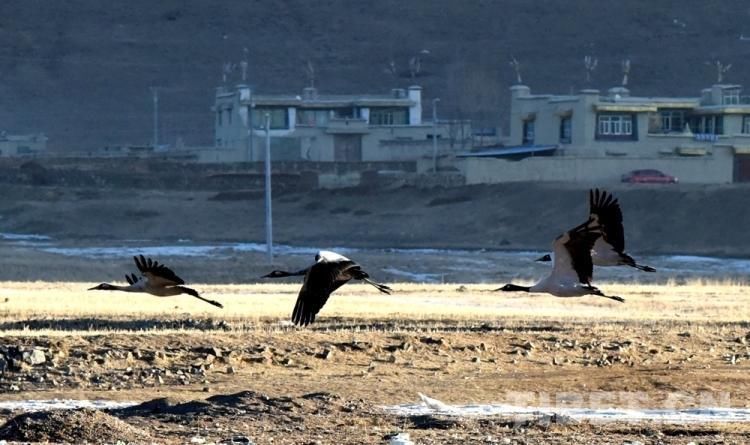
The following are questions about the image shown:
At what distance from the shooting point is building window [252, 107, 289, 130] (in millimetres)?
97644

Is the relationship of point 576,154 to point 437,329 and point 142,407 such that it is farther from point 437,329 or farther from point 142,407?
point 142,407

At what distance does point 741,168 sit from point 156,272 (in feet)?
221

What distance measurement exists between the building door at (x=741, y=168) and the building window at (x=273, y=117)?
91.1 ft

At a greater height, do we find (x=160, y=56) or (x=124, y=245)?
(x=160, y=56)

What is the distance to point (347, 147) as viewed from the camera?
97250 millimetres

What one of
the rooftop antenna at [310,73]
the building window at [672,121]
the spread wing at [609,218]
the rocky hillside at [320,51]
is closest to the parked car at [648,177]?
the building window at [672,121]

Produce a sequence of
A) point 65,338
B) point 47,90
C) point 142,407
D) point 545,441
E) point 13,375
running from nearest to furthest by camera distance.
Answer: point 545,441, point 142,407, point 13,375, point 65,338, point 47,90

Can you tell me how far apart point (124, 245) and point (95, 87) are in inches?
2885

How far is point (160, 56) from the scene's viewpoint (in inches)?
5684

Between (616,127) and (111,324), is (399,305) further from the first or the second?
(616,127)

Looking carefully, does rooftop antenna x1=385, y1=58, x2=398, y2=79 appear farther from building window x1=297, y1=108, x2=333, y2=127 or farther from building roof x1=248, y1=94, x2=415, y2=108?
building window x1=297, y1=108, x2=333, y2=127

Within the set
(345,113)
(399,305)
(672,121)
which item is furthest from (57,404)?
(345,113)

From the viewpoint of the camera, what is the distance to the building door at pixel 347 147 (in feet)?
318

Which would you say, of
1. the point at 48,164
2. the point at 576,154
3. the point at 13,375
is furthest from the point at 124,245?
the point at 13,375
